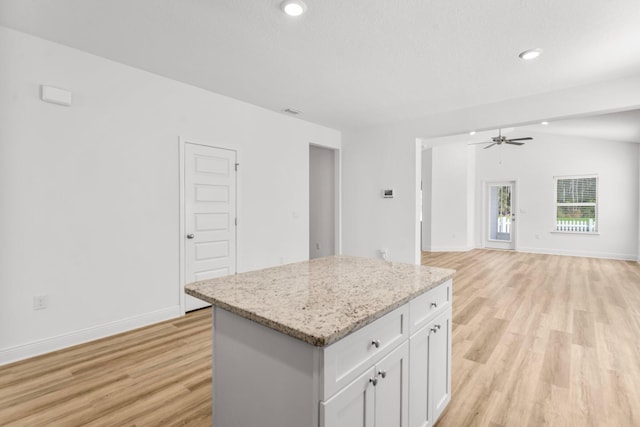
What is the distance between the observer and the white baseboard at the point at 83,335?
2.42m

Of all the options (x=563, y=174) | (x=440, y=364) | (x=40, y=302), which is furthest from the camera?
(x=563, y=174)

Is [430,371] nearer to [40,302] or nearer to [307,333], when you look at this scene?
[307,333]

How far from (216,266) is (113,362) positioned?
1.49m

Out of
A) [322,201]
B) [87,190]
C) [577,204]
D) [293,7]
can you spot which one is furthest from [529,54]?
[577,204]

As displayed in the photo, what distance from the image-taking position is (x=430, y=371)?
1.63m

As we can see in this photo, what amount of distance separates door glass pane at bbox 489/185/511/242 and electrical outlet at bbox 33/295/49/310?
32.9 feet

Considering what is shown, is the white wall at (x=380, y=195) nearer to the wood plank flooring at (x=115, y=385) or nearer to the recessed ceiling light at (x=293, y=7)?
the recessed ceiling light at (x=293, y=7)

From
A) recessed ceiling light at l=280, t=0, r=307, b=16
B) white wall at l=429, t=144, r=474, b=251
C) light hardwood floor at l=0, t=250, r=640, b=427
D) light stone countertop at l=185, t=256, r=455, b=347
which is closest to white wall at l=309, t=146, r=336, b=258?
light hardwood floor at l=0, t=250, r=640, b=427

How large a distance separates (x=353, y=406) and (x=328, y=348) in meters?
0.31

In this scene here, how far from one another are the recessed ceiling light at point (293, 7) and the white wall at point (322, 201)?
376 cm

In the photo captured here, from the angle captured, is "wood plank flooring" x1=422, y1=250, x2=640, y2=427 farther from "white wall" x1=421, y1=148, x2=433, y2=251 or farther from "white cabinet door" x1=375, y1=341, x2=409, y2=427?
"white wall" x1=421, y1=148, x2=433, y2=251

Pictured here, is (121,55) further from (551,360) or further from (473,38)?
(551,360)

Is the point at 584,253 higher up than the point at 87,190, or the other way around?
the point at 87,190

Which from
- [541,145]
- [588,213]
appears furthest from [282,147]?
[588,213]
